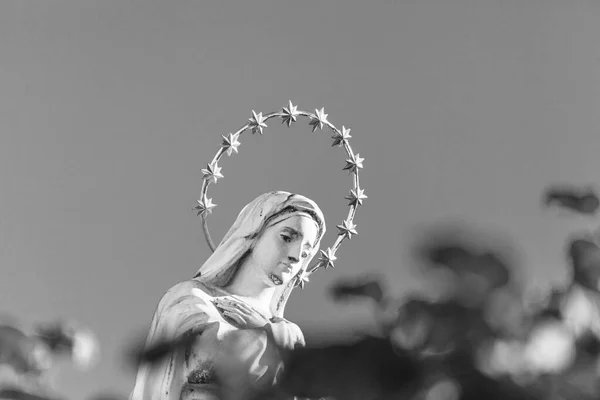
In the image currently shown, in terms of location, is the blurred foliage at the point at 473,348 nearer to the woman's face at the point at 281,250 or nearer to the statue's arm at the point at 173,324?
the statue's arm at the point at 173,324

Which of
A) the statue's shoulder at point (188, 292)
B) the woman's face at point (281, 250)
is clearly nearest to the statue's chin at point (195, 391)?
the statue's shoulder at point (188, 292)

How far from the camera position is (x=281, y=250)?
254 inches

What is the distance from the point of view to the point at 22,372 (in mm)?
1308

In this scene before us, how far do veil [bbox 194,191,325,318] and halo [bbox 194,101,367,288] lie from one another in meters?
0.57

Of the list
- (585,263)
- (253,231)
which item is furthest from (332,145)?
(585,263)

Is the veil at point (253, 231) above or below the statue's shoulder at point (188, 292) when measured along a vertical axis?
above

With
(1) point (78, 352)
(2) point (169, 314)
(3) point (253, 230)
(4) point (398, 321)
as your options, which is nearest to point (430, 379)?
(4) point (398, 321)

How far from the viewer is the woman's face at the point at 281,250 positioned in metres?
6.43

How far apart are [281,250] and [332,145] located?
6.71ft

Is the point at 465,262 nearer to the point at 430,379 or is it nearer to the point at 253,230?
the point at 430,379

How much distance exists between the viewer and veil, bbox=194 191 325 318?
6.50m

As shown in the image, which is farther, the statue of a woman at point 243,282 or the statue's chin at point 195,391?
the statue of a woman at point 243,282

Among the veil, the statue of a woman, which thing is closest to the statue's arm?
the statue of a woman

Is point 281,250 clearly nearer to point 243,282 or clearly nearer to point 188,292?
point 243,282
